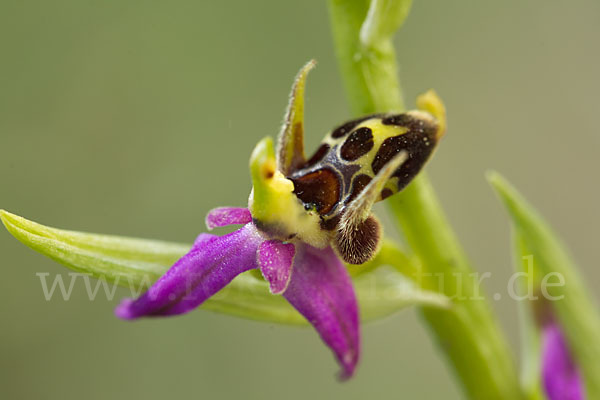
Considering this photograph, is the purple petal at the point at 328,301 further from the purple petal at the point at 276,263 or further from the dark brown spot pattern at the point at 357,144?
the dark brown spot pattern at the point at 357,144

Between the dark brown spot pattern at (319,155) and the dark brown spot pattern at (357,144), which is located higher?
the dark brown spot pattern at (357,144)

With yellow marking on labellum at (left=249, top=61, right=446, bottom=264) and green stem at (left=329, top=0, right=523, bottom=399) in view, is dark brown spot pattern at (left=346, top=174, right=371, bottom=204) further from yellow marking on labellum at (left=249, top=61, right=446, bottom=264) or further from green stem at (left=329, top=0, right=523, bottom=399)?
green stem at (left=329, top=0, right=523, bottom=399)

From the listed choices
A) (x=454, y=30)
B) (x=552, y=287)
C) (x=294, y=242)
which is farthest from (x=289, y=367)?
(x=294, y=242)

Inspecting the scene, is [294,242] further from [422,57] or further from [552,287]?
[422,57]

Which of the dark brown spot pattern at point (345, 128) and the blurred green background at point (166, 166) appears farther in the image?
the blurred green background at point (166, 166)

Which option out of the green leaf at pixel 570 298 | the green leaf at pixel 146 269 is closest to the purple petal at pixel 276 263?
the green leaf at pixel 146 269

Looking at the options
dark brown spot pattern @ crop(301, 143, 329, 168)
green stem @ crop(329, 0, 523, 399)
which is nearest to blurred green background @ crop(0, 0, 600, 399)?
green stem @ crop(329, 0, 523, 399)

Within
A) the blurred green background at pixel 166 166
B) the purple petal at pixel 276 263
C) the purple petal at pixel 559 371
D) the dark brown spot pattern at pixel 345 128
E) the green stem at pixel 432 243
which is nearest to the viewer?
the purple petal at pixel 276 263
